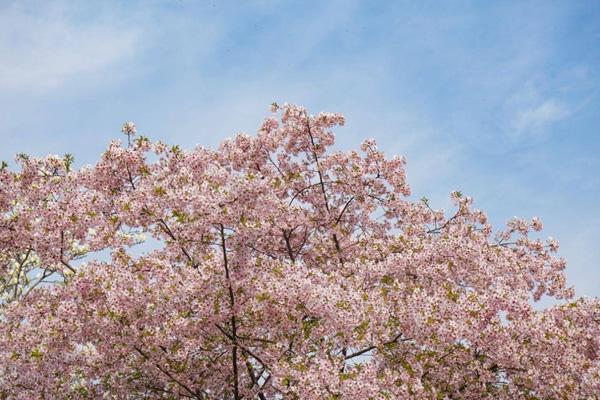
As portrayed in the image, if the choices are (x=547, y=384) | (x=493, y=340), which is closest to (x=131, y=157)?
(x=493, y=340)

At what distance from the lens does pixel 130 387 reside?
14219 mm

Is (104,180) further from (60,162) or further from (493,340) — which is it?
(493,340)

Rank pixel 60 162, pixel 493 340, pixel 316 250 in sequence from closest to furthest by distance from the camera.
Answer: pixel 493 340
pixel 60 162
pixel 316 250

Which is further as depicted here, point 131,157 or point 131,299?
point 131,157

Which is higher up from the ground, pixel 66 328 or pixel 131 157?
pixel 131 157

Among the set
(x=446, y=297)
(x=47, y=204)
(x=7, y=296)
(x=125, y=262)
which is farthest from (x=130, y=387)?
(x=7, y=296)

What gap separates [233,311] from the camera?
12023mm

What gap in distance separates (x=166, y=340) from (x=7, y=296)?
17210mm

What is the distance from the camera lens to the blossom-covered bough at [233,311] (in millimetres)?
11820

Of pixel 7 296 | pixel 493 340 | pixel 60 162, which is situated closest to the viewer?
pixel 493 340

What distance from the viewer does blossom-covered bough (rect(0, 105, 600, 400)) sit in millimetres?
11820

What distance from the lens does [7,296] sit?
26.3 metres

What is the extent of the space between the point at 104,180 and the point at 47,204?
255cm

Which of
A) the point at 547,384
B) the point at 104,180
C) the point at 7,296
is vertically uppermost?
the point at 7,296
